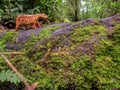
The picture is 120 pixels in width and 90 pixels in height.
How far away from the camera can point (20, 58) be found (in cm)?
253

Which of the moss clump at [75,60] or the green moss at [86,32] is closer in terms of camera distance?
the moss clump at [75,60]

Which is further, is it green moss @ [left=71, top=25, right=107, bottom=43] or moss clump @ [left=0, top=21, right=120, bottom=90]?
green moss @ [left=71, top=25, right=107, bottom=43]

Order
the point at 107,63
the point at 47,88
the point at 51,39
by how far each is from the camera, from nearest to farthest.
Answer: the point at 47,88 → the point at 107,63 → the point at 51,39

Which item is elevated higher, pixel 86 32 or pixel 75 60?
pixel 86 32

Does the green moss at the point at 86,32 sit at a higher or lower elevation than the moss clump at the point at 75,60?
higher

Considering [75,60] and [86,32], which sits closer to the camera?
[75,60]

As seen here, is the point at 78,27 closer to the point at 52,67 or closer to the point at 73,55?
the point at 73,55

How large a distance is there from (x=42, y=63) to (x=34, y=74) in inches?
6.6

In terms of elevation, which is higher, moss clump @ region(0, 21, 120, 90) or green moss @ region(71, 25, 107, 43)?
green moss @ region(71, 25, 107, 43)

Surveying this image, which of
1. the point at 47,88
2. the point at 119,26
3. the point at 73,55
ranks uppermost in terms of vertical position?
the point at 119,26

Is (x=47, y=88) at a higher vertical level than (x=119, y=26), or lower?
lower

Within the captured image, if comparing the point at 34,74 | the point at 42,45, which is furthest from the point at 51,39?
the point at 34,74

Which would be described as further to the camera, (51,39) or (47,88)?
(51,39)

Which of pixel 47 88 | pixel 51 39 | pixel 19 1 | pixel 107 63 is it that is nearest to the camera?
pixel 47 88
